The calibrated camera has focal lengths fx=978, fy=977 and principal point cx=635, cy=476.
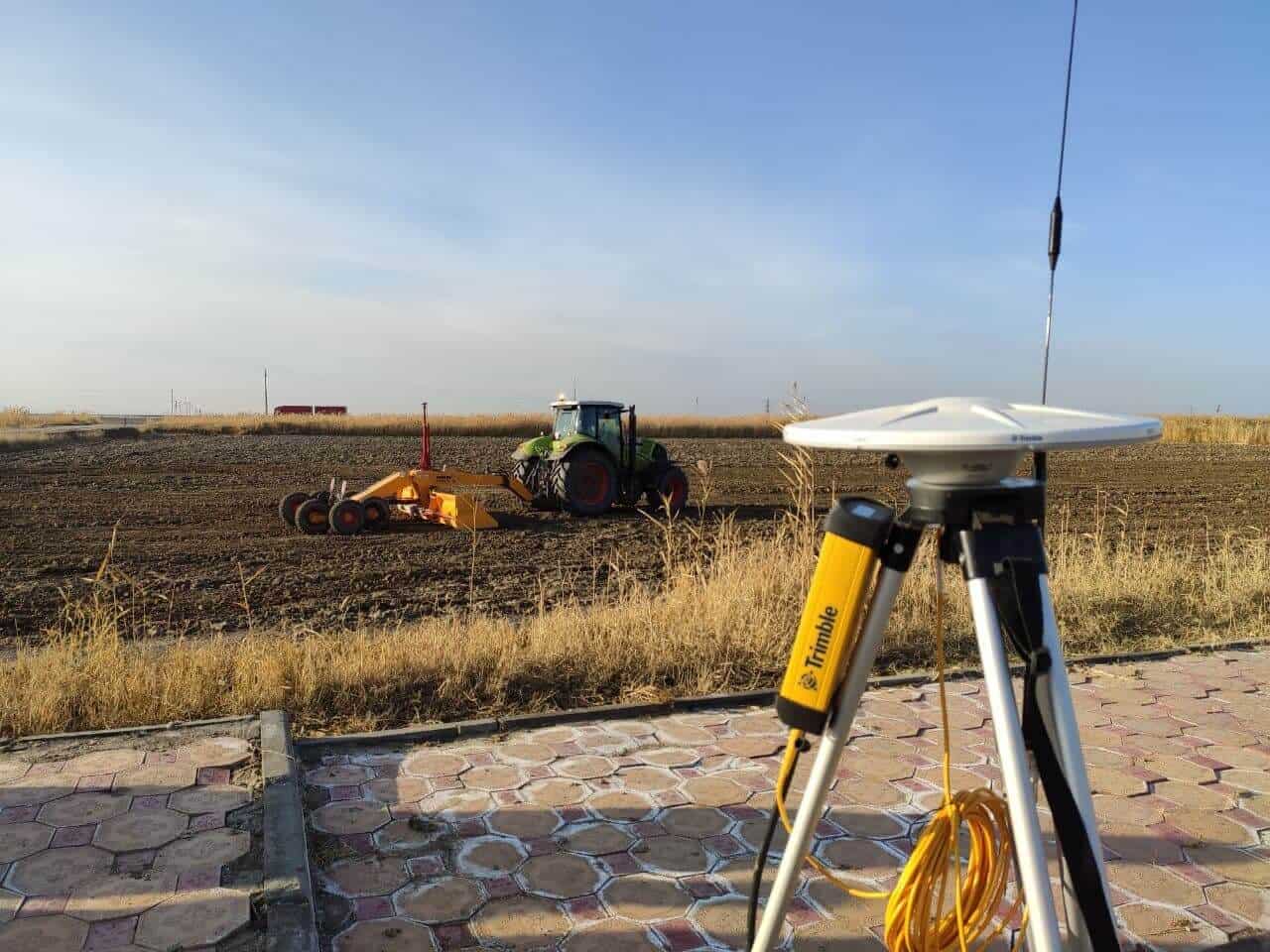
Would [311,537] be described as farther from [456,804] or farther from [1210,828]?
[1210,828]

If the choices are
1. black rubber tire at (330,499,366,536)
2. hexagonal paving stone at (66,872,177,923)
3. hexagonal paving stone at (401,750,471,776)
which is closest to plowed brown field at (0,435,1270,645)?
black rubber tire at (330,499,366,536)

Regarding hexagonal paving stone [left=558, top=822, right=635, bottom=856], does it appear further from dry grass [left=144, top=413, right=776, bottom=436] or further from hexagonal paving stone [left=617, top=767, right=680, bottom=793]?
dry grass [left=144, top=413, right=776, bottom=436]

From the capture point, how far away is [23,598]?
7.66 meters

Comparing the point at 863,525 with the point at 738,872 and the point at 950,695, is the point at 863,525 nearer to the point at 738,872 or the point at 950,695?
the point at 738,872

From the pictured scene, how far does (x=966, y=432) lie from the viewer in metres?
1.57

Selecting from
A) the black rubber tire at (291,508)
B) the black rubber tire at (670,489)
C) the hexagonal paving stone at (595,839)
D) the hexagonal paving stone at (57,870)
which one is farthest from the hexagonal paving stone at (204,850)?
the black rubber tire at (670,489)

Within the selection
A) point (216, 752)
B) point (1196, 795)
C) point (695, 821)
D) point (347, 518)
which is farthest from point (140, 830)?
point (347, 518)

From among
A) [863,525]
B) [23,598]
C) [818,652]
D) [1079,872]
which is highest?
[863,525]

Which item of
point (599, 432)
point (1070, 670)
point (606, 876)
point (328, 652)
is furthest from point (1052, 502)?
point (606, 876)

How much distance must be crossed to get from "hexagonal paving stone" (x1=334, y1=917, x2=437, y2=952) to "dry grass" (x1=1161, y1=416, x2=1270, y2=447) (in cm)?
3581

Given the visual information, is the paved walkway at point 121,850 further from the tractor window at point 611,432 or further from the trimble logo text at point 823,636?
the tractor window at point 611,432

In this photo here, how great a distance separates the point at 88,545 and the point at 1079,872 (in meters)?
10.6

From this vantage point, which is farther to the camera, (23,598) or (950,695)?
(23,598)

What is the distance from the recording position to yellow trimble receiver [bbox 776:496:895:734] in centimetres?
178
